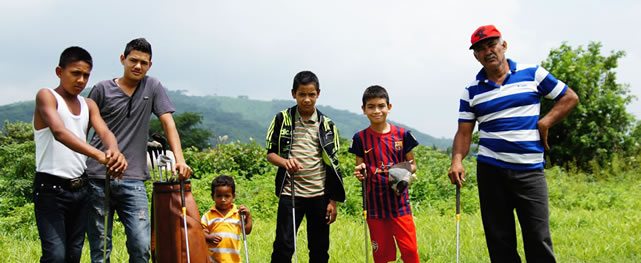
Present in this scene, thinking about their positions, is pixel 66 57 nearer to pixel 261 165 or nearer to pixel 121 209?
pixel 121 209

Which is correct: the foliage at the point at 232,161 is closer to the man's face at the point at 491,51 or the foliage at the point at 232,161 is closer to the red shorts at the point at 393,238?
the red shorts at the point at 393,238

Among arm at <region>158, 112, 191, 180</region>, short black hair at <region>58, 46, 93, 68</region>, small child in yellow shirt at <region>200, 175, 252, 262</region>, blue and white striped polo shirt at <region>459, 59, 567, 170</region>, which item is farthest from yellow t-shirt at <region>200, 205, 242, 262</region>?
blue and white striped polo shirt at <region>459, 59, 567, 170</region>

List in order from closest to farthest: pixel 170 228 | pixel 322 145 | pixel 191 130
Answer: pixel 170 228, pixel 322 145, pixel 191 130

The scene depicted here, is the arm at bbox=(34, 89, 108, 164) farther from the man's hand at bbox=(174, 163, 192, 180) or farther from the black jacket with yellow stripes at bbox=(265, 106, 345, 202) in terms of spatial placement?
the black jacket with yellow stripes at bbox=(265, 106, 345, 202)

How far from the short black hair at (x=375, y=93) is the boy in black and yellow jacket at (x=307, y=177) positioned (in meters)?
0.41

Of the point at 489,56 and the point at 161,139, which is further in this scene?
the point at 161,139

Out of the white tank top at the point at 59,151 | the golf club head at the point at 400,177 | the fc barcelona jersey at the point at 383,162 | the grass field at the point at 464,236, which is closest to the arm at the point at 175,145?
the white tank top at the point at 59,151

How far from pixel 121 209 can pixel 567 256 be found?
4.48 meters

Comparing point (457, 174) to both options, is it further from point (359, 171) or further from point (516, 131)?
point (359, 171)

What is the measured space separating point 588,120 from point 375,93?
18369 mm

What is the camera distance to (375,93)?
493 cm

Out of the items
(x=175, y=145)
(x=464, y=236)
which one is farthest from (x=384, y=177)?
(x=464, y=236)

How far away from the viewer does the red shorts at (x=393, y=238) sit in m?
4.81

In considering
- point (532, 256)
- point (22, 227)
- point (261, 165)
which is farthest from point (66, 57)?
point (261, 165)
